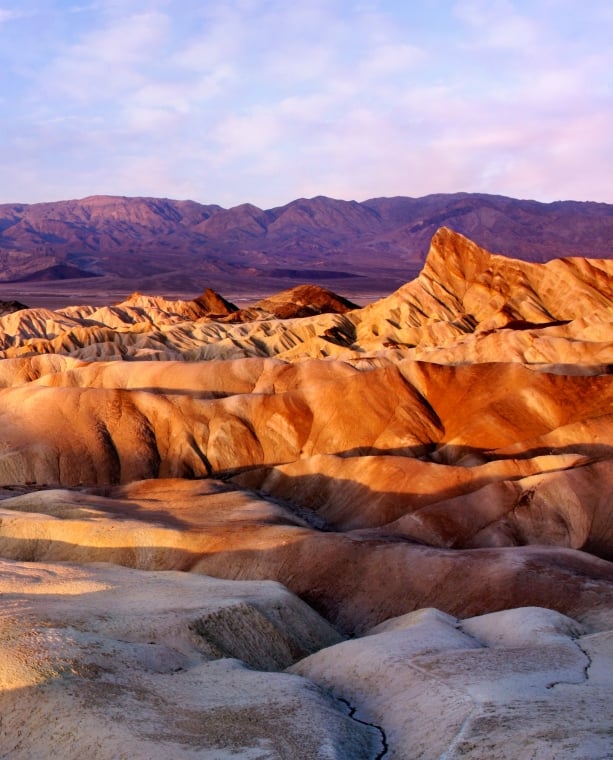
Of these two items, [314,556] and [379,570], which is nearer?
[379,570]

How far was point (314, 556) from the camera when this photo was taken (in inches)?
1080

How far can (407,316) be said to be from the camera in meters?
91.1

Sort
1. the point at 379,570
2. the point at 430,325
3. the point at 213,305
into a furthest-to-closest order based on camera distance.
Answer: the point at 213,305 < the point at 430,325 < the point at 379,570

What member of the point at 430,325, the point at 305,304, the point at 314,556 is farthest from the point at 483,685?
the point at 305,304

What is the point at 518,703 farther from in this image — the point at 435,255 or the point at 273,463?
the point at 435,255

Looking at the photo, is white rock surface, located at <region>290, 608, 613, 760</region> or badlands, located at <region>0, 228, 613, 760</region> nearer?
white rock surface, located at <region>290, 608, 613, 760</region>

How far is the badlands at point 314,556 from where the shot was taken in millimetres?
12438

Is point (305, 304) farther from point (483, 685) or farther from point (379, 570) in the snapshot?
point (483, 685)

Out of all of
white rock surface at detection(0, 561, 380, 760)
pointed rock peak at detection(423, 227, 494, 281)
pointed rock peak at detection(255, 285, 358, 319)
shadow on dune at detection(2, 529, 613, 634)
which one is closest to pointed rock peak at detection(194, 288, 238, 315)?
pointed rock peak at detection(255, 285, 358, 319)

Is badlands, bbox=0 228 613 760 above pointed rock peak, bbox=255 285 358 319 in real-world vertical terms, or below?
below

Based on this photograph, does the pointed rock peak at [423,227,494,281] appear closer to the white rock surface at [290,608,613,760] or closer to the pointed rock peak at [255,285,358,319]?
the pointed rock peak at [255,285,358,319]

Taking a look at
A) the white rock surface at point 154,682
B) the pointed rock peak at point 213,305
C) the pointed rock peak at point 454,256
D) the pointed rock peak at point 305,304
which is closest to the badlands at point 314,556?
the white rock surface at point 154,682

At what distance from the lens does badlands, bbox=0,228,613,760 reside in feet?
40.8

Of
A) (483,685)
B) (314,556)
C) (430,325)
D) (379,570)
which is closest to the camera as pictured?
(483,685)
